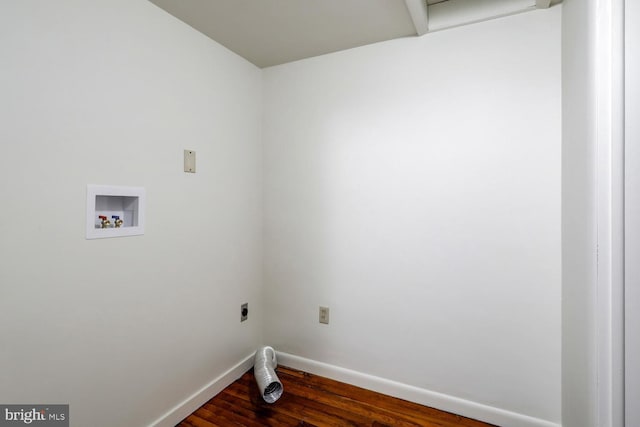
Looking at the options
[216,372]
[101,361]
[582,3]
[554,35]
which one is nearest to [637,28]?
[582,3]

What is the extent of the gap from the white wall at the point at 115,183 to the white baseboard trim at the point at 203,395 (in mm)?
36

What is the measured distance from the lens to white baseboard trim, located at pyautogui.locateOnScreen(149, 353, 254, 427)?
1.59m

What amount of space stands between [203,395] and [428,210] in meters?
1.67

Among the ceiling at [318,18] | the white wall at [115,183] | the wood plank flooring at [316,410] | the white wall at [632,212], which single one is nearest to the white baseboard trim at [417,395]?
the wood plank flooring at [316,410]

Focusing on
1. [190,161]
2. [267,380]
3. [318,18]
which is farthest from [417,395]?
[318,18]

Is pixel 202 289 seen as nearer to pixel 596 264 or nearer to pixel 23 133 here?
pixel 23 133

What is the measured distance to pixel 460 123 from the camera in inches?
66.6

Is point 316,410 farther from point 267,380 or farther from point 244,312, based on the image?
point 244,312

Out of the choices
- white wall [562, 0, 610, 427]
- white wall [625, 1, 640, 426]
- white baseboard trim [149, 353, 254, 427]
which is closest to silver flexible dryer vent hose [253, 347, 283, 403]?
white baseboard trim [149, 353, 254, 427]

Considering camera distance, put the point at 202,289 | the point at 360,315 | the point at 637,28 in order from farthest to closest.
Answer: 1. the point at 360,315
2. the point at 202,289
3. the point at 637,28

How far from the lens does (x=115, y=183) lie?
1369 mm

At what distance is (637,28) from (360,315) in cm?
175

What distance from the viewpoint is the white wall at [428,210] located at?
5.09ft

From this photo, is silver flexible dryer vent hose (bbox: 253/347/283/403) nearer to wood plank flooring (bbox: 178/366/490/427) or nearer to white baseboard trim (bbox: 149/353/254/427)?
wood plank flooring (bbox: 178/366/490/427)
